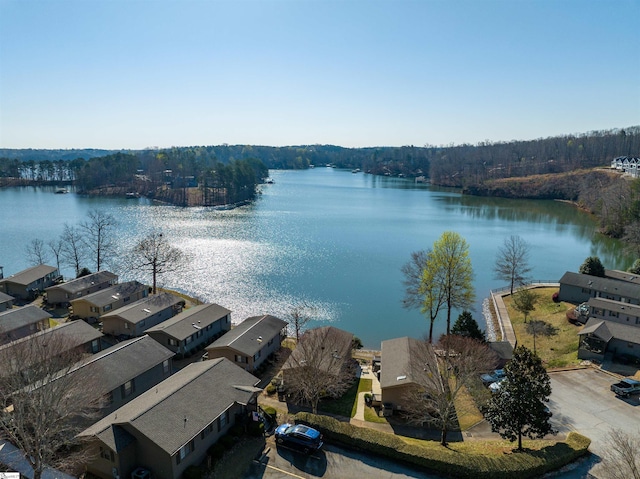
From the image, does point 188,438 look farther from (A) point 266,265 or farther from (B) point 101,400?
(A) point 266,265

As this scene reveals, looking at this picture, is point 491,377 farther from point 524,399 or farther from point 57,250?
point 57,250

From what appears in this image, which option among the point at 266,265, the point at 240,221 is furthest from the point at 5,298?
the point at 240,221

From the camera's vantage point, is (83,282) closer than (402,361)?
No

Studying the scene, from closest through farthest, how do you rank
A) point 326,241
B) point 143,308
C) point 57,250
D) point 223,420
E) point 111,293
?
point 223,420
point 143,308
point 111,293
point 57,250
point 326,241

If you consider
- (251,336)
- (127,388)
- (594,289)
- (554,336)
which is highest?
(594,289)

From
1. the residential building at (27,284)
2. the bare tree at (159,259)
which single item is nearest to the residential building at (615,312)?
the bare tree at (159,259)

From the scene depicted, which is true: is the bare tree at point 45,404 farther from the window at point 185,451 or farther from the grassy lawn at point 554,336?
the grassy lawn at point 554,336

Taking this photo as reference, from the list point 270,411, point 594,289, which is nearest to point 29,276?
point 270,411
